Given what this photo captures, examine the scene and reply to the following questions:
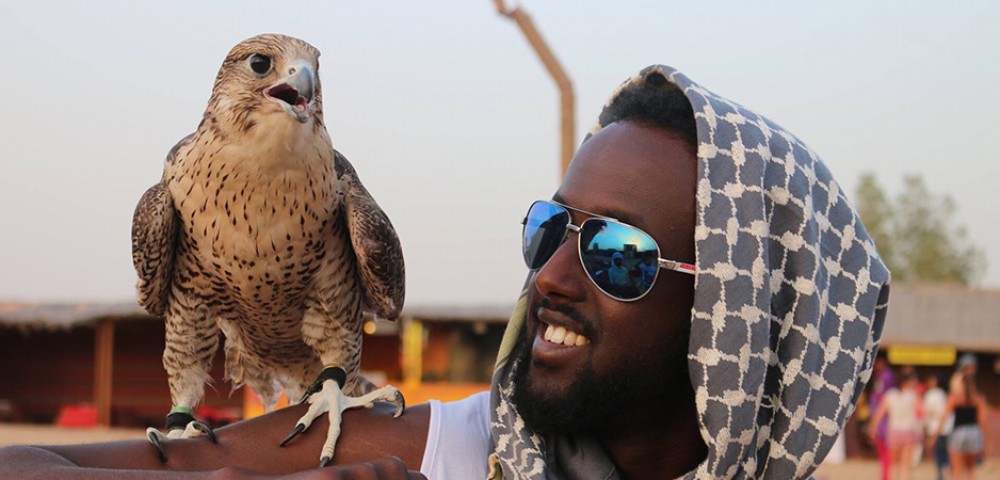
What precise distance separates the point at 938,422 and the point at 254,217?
1330 centimetres

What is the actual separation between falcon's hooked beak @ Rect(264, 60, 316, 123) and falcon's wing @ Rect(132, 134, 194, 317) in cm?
31

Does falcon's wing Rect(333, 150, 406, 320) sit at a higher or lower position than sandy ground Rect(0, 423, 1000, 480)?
higher

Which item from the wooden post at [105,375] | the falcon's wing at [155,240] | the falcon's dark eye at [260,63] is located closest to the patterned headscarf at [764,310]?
the falcon's dark eye at [260,63]

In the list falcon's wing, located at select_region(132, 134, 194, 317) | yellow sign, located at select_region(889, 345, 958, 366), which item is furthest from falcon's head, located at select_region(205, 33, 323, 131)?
yellow sign, located at select_region(889, 345, 958, 366)

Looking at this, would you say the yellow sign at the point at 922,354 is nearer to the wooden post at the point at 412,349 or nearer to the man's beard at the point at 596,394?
the wooden post at the point at 412,349

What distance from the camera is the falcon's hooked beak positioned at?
7.10 ft

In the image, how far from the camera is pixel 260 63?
2258 millimetres

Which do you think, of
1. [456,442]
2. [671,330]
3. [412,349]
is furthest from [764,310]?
[412,349]

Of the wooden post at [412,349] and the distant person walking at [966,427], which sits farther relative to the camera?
the wooden post at [412,349]

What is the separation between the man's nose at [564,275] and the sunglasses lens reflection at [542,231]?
3cm

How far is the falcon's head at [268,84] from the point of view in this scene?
2.18 meters

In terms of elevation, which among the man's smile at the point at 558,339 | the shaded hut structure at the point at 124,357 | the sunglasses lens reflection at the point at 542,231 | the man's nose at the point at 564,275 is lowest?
the shaded hut structure at the point at 124,357

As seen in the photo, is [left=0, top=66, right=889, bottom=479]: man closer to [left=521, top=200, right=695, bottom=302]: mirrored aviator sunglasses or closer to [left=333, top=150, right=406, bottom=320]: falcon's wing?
[left=521, top=200, right=695, bottom=302]: mirrored aviator sunglasses

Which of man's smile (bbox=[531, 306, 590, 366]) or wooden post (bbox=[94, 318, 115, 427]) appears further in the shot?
wooden post (bbox=[94, 318, 115, 427])
